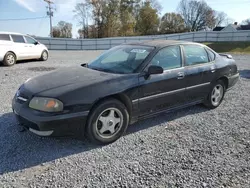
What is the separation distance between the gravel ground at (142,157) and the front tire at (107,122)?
14 centimetres

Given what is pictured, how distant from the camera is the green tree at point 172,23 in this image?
52.4 meters

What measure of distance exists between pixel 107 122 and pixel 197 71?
2126 mm

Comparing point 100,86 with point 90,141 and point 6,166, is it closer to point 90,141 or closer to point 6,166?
point 90,141

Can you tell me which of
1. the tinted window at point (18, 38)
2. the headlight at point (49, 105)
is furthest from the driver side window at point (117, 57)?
the tinted window at point (18, 38)

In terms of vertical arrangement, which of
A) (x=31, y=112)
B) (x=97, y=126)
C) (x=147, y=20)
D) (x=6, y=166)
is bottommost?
(x=6, y=166)

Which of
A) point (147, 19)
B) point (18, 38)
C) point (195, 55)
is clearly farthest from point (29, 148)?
point (147, 19)

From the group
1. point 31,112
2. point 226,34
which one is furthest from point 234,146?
point 226,34

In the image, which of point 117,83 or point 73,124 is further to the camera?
point 117,83

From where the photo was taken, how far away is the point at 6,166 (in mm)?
2654

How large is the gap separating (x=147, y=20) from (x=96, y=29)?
12.9 meters

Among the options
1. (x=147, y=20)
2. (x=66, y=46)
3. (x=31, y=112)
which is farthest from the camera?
(x=147, y=20)

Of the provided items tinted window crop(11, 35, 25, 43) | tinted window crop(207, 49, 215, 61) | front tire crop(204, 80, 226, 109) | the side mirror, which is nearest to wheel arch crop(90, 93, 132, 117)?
the side mirror

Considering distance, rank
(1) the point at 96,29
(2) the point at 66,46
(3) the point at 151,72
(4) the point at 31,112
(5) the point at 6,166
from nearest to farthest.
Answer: (5) the point at 6,166
(4) the point at 31,112
(3) the point at 151,72
(2) the point at 66,46
(1) the point at 96,29

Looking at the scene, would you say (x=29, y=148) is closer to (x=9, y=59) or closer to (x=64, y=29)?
(x=9, y=59)
